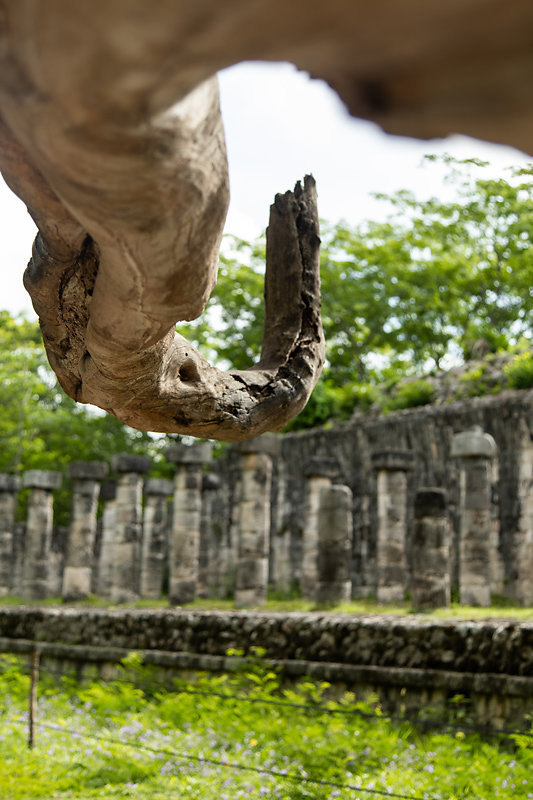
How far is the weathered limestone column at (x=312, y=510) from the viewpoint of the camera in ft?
59.9

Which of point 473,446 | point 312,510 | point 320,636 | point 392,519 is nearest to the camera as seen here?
point 320,636

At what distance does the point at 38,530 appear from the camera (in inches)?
877

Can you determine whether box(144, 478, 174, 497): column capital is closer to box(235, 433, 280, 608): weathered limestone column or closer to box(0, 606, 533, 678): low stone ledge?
box(235, 433, 280, 608): weathered limestone column

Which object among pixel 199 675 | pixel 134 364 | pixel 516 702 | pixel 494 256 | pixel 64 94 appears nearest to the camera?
pixel 64 94

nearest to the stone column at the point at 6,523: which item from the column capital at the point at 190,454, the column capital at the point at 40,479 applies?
the column capital at the point at 40,479

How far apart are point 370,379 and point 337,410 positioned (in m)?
7.98

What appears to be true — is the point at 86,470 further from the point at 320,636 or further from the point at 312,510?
the point at 320,636

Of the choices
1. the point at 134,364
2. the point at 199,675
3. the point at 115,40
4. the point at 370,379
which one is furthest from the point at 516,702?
the point at 370,379

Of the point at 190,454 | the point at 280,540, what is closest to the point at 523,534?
the point at 190,454

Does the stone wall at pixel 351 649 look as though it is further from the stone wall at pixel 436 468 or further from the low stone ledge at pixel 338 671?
the stone wall at pixel 436 468

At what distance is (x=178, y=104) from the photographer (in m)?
1.64

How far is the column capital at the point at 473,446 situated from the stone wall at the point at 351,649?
16.7ft

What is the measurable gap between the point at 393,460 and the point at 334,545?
203cm

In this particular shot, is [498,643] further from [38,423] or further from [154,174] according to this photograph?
[38,423]
